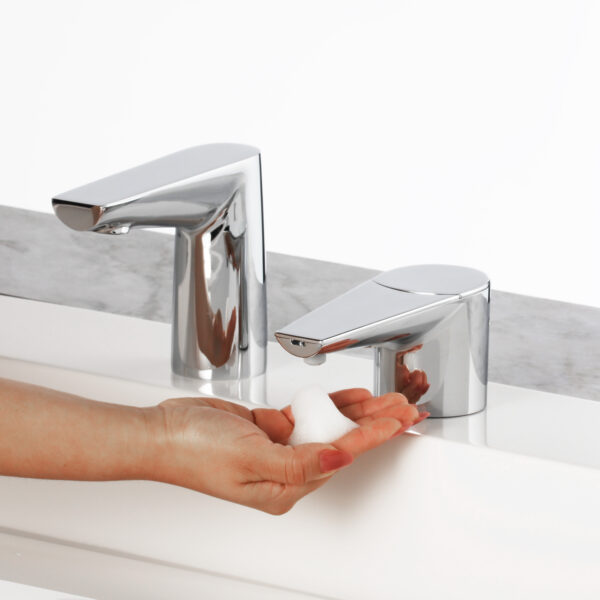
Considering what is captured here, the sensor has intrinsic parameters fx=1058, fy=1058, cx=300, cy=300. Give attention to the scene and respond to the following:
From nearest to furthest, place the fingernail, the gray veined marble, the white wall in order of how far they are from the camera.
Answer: the fingernail, the gray veined marble, the white wall

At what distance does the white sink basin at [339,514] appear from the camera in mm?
580

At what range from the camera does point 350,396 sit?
61cm

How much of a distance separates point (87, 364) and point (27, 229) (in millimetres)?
228

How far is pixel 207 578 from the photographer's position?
0.66 m

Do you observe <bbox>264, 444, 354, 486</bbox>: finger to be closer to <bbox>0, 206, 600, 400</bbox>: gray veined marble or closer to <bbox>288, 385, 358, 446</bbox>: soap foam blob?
<bbox>288, 385, 358, 446</bbox>: soap foam blob

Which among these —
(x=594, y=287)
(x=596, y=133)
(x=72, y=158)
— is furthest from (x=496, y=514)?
(x=72, y=158)

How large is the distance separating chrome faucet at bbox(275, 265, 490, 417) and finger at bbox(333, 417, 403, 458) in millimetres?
42

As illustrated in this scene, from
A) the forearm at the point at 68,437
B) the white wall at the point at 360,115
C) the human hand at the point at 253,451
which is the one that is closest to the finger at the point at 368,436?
the human hand at the point at 253,451

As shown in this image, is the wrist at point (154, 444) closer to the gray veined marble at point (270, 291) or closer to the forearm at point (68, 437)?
the forearm at point (68, 437)

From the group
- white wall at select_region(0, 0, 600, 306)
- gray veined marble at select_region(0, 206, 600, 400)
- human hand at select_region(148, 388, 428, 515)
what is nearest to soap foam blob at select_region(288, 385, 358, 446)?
human hand at select_region(148, 388, 428, 515)

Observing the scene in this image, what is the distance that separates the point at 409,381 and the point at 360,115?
0.40 meters

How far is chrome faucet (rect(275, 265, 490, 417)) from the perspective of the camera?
550mm

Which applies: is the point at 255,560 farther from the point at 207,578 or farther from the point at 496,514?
the point at 496,514

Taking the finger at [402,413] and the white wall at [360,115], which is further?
the white wall at [360,115]
